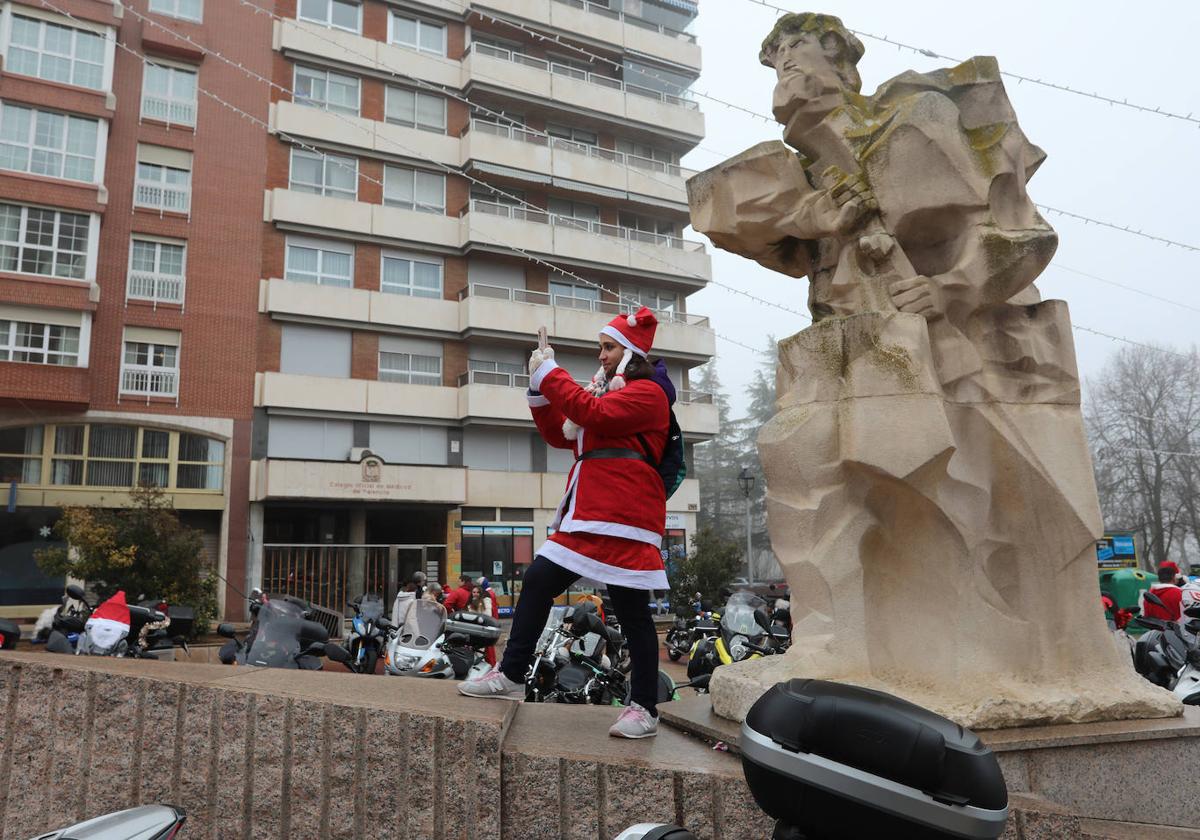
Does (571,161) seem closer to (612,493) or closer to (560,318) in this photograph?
(560,318)

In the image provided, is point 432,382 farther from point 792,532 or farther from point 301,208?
point 792,532

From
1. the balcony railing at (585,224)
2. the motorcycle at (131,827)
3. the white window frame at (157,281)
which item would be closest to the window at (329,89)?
the balcony railing at (585,224)

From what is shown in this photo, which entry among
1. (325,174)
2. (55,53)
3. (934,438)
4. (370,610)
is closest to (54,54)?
(55,53)

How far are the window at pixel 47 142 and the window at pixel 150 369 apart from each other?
4.30 m

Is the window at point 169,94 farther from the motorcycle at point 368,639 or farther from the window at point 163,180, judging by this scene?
the motorcycle at point 368,639

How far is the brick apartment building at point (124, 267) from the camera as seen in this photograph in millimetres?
21547

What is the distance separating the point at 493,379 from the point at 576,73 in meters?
10.8

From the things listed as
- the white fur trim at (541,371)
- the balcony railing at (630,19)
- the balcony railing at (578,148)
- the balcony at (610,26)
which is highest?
the balcony railing at (630,19)

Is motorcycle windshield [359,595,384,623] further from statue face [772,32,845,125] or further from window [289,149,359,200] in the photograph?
window [289,149,359,200]

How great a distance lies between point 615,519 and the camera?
3.78 m

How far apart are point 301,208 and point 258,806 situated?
24479 millimetres

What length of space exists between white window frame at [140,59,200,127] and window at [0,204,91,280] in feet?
12.7

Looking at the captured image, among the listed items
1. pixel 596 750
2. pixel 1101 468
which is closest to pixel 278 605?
pixel 596 750

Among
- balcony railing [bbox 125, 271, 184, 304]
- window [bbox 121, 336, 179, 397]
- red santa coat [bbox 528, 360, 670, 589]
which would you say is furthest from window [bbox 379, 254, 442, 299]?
red santa coat [bbox 528, 360, 670, 589]
